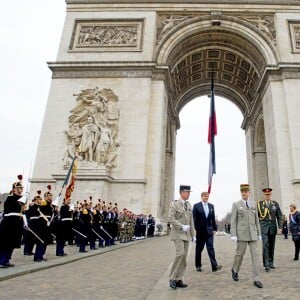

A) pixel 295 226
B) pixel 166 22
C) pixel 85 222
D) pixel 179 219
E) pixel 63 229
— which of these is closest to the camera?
pixel 179 219

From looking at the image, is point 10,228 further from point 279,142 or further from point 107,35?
point 107,35

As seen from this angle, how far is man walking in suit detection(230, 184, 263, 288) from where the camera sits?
4895mm

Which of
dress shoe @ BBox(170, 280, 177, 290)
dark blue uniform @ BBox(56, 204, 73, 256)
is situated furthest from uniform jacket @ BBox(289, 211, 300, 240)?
dark blue uniform @ BBox(56, 204, 73, 256)

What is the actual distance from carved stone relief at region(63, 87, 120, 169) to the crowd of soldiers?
445cm

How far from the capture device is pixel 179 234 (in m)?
4.63

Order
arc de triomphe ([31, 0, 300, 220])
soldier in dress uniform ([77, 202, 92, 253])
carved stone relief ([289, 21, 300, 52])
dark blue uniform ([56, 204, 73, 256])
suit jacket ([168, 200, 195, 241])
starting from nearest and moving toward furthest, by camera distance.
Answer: suit jacket ([168, 200, 195, 241])
dark blue uniform ([56, 204, 73, 256])
soldier in dress uniform ([77, 202, 92, 253])
arc de triomphe ([31, 0, 300, 220])
carved stone relief ([289, 21, 300, 52])

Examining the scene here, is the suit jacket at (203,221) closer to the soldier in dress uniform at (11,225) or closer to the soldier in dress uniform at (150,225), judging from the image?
the soldier in dress uniform at (11,225)

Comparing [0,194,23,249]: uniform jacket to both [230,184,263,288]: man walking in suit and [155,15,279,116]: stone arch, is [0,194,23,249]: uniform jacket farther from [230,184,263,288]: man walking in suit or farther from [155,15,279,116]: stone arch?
[155,15,279,116]: stone arch

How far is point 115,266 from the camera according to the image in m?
6.47

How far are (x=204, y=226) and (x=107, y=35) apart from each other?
18144mm

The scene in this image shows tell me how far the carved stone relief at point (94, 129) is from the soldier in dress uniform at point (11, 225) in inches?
400

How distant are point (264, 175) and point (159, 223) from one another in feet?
39.7

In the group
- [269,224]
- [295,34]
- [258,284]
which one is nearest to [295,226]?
[269,224]

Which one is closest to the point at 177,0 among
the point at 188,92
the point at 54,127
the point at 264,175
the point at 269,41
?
the point at 269,41
